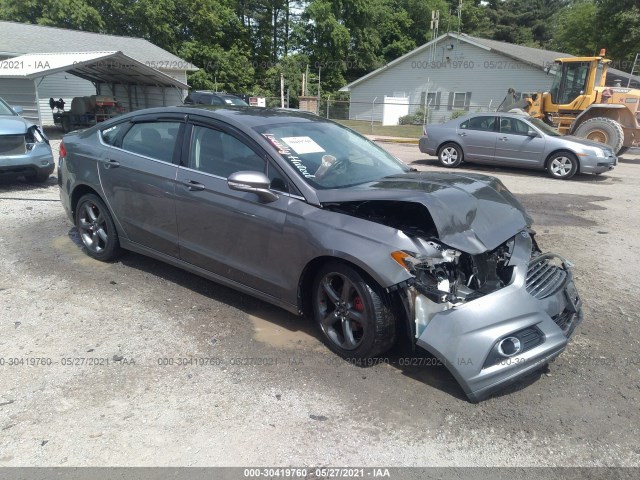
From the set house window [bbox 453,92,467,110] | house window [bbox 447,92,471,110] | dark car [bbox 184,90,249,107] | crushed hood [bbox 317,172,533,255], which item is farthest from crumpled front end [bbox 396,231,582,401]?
house window [bbox 453,92,467,110]

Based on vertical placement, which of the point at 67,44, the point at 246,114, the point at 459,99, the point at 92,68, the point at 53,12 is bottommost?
the point at 246,114

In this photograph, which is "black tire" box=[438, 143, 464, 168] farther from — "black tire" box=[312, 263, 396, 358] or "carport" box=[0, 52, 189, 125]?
"carport" box=[0, 52, 189, 125]

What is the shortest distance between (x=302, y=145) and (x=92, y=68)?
1978 centimetres

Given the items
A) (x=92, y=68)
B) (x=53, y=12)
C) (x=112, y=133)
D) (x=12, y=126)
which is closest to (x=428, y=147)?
(x=12, y=126)

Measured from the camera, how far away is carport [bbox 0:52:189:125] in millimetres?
17016

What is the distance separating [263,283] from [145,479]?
5.55 feet

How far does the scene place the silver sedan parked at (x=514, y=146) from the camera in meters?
11.7

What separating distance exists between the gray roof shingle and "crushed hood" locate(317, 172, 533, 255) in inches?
974

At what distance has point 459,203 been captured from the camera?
3508 millimetres

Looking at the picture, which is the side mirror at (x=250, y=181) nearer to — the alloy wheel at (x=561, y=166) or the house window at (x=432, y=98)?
the alloy wheel at (x=561, y=166)

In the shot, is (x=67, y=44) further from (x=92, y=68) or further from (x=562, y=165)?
(x=562, y=165)

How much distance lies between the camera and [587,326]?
4.20 m

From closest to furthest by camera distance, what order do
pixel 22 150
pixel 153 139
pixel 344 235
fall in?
pixel 344 235
pixel 153 139
pixel 22 150

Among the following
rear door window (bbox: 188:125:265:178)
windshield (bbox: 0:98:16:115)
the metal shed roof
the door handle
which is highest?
the metal shed roof
